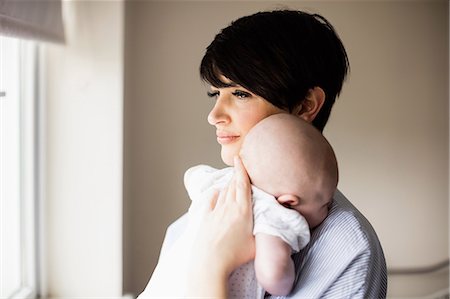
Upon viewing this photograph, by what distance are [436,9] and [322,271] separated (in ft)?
8.52

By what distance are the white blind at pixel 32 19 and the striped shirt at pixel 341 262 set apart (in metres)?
1.11

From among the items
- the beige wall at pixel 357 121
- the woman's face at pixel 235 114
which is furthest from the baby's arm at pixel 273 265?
the beige wall at pixel 357 121

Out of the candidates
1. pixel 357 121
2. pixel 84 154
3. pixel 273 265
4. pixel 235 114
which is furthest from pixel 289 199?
pixel 357 121

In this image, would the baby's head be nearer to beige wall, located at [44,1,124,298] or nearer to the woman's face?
the woman's face

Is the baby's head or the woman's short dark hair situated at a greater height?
the woman's short dark hair

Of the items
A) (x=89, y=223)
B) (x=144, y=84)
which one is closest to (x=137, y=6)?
(x=144, y=84)

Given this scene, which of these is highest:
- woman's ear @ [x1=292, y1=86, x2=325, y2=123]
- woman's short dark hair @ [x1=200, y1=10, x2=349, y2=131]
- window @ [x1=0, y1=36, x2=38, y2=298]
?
woman's short dark hair @ [x1=200, y1=10, x2=349, y2=131]

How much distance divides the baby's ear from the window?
1.47 meters

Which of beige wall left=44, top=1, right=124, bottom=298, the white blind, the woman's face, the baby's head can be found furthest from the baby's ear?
beige wall left=44, top=1, right=124, bottom=298

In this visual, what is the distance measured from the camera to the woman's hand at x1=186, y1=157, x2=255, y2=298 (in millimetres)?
970

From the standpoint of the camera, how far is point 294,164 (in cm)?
100

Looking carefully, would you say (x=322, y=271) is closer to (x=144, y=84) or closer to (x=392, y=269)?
(x=144, y=84)

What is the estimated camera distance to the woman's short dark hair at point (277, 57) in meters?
1.11

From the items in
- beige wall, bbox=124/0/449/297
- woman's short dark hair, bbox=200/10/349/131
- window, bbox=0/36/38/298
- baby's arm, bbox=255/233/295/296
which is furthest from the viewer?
beige wall, bbox=124/0/449/297
